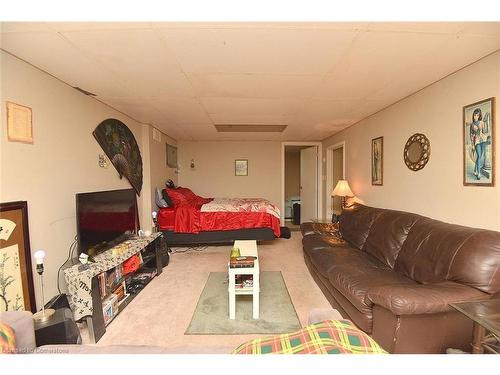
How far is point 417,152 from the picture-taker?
2.45m

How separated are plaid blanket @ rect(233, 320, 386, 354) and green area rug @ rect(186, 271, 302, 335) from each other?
4.58ft

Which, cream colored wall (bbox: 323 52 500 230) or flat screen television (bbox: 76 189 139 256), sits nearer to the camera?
cream colored wall (bbox: 323 52 500 230)

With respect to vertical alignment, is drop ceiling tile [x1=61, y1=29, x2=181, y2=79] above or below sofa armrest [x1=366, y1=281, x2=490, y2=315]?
above

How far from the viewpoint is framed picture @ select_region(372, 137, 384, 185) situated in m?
3.13

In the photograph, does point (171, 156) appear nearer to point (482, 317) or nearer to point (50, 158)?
point (50, 158)

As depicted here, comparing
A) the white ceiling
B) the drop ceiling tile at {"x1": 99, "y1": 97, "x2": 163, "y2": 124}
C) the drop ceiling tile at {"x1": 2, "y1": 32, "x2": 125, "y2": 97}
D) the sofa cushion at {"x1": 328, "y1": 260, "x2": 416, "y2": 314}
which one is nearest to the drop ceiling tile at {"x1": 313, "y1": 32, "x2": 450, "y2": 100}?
the white ceiling

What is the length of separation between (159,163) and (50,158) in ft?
8.08

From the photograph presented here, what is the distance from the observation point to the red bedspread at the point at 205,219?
3972 millimetres

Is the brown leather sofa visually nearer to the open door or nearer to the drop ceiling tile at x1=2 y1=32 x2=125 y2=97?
the drop ceiling tile at x1=2 y1=32 x2=125 y2=97

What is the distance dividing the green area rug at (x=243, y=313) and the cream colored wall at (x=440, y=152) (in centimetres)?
168

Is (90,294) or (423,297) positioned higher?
(423,297)

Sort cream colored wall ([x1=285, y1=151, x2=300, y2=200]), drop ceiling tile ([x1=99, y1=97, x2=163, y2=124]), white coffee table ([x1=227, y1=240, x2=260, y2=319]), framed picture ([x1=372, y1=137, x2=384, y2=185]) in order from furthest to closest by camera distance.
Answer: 1. cream colored wall ([x1=285, y1=151, x2=300, y2=200])
2. framed picture ([x1=372, y1=137, x2=384, y2=185])
3. drop ceiling tile ([x1=99, y1=97, x2=163, y2=124])
4. white coffee table ([x1=227, y1=240, x2=260, y2=319])

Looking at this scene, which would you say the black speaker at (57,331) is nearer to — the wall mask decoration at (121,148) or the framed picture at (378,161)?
the wall mask decoration at (121,148)

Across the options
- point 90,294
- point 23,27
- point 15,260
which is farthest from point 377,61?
point 15,260
